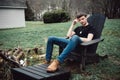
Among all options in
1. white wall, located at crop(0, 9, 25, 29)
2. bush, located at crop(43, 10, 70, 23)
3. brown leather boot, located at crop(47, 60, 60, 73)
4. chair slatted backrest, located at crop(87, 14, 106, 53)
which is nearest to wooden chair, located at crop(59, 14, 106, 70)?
chair slatted backrest, located at crop(87, 14, 106, 53)

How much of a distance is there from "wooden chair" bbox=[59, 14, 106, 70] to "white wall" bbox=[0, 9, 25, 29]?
17.0 m

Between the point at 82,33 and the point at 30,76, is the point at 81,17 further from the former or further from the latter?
the point at 30,76

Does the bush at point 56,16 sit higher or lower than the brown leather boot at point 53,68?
higher

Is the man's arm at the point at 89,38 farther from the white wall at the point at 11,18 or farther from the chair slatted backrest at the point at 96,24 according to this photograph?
the white wall at the point at 11,18

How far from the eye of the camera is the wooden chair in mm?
4797

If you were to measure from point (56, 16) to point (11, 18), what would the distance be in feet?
14.8

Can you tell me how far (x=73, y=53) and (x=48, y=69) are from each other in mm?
1243

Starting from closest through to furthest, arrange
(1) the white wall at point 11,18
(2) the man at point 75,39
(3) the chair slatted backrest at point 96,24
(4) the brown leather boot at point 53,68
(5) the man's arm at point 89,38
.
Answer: (4) the brown leather boot at point 53,68 < (2) the man at point 75,39 < (5) the man's arm at point 89,38 < (3) the chair slatted backrest at point 96,24 < (1) the white wall at point 11,18

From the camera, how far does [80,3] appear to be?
3572 centimetres

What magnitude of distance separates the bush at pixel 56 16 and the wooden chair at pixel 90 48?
16.4 meters

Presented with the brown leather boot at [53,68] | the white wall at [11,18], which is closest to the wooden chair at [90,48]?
the brown leather boot at [53,68]

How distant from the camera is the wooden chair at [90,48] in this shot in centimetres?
480

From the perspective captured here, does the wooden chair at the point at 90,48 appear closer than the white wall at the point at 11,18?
Yes

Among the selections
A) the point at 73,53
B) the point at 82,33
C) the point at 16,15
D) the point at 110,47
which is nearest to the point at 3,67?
the point at 73,53
